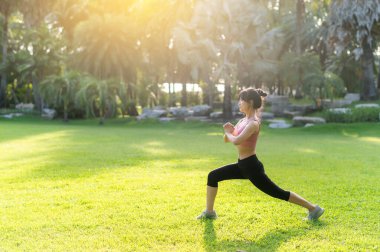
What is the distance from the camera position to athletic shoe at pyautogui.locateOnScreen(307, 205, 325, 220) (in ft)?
19.4

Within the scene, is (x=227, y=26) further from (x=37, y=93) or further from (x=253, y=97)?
(x=253, y=97)

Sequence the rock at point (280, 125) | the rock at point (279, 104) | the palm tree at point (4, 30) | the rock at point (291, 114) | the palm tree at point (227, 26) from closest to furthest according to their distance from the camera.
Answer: the rock at point (280, 125) < the palm tree at point (227, 26) < the rock at point (291, 114) < the rock at point (279, 104) < the palm tree at point (4, 30)

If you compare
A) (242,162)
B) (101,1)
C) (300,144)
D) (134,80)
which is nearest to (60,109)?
(134,80)

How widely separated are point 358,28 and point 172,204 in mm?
27373

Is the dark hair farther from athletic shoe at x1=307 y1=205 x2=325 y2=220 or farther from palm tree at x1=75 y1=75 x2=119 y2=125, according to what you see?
palm tree at x1=75 y1=75 x2=119 y2=125

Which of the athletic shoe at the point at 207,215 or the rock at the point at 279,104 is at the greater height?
the rock at the point at 279,104

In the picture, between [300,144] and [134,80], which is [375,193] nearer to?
[300,144]

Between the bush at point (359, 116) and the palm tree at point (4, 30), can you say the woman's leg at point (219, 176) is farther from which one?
the palm tree at point (4, 30)

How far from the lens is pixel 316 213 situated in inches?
233

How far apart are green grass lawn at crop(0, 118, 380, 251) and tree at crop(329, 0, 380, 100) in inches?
763

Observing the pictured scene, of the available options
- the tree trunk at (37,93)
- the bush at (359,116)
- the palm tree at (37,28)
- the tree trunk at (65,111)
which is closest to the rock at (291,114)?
the bush at (359,116)

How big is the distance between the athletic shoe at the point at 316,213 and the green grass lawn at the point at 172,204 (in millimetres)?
103

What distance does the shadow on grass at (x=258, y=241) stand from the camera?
16.3ft

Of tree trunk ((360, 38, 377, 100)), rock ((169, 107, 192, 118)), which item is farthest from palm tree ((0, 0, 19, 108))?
tree trunk ((360, 38, 377, 100))
